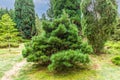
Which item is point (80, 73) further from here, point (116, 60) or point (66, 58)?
point (116, 60)

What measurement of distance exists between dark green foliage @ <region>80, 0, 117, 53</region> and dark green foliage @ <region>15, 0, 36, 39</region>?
23.7m

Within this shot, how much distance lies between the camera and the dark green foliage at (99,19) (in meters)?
22.9

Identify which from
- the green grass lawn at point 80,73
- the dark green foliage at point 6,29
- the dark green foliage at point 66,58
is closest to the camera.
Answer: the dark green foliage at point 66,58

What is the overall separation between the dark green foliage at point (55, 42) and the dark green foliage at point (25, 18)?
2632 centimetres

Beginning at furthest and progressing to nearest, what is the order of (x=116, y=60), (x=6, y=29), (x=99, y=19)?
(x=6, y=29) < (x=99, y=19) < (x=116, y=60)

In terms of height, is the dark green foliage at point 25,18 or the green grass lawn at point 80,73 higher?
the dark green foliage at point 25,18

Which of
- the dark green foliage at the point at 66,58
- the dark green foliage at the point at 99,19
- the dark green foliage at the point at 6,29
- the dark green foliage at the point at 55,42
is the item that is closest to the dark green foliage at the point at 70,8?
the dark green foliage at the point at 6,29

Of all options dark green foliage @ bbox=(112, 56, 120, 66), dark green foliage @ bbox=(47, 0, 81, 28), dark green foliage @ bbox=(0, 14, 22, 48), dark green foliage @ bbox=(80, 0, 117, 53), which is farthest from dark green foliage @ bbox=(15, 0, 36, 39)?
dark green foliage @ bbox=(112, 56, 120, 66)

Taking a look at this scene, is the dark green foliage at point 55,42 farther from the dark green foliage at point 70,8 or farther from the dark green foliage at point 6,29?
the dark green foliage at point 70,8

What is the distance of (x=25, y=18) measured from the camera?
1820 inches

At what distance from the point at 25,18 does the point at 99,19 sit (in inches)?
1007

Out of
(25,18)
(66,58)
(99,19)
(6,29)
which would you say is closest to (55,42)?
(66,58)

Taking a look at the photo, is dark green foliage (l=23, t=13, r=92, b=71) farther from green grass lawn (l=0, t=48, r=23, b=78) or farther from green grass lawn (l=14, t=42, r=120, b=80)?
green grass lawn (l=0, t=48, r=23, b=78)

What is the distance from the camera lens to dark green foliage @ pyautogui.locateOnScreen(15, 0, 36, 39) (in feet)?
151
